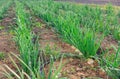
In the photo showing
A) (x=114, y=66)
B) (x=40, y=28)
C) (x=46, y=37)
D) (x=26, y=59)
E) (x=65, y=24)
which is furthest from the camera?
(x=40, y=28)

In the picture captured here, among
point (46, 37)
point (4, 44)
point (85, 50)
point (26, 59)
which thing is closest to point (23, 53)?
point (26, 59)

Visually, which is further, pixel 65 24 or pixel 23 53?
pixel 65 24

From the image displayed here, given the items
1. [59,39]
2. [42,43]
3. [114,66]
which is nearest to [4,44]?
[42,43]

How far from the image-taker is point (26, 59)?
2.86 metres

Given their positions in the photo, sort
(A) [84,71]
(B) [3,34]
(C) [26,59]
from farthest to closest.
Answer: 1. (B) [3,34]
2. (A) [84,71]
3. (C) [26,59]

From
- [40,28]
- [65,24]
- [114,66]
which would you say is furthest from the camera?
[40,28]

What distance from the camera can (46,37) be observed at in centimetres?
494

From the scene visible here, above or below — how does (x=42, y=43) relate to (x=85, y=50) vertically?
below

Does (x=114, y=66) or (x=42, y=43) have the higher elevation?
(x=114, y=66)

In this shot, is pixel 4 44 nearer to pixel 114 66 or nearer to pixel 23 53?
pixel 23 53

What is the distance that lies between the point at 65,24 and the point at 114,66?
166cm

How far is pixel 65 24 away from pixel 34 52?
1351 mm

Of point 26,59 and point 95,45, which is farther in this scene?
point 95,45

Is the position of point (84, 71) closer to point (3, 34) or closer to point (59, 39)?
point (59, 39)
